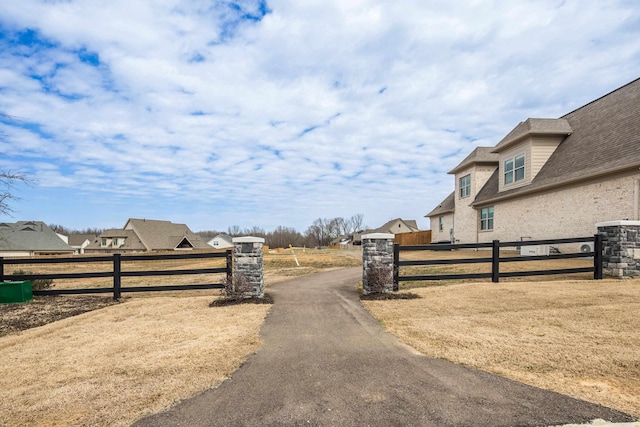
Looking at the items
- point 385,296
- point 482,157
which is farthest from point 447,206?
point 385,296

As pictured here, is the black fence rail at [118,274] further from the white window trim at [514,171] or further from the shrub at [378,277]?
the white window trim at [514,171]

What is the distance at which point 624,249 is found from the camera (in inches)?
372

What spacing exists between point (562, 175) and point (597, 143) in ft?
6.24

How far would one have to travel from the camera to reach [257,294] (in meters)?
8.32

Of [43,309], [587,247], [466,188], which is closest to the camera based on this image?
[43,309]

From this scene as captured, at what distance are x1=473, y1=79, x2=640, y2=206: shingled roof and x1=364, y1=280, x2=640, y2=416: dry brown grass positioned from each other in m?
6.42

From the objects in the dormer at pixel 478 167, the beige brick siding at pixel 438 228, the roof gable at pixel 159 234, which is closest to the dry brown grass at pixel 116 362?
the dormer at pixel 478 167

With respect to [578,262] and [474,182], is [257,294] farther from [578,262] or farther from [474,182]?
[474,182]

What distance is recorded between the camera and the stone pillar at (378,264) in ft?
27.9

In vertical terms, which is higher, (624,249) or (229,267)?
(624,249)

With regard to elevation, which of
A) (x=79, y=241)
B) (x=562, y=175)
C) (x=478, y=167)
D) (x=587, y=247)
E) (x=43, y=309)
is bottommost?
(x=79, y=241)

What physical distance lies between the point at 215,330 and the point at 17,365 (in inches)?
103

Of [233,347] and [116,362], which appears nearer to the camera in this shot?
[116,362]

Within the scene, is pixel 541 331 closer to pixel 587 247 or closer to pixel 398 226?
pixel 587 247
